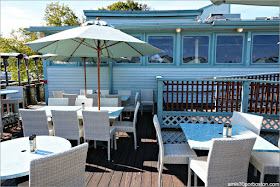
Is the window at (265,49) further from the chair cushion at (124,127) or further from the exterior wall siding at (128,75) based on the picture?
the chair cushion at (124,127)

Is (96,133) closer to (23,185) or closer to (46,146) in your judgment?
(46,146)

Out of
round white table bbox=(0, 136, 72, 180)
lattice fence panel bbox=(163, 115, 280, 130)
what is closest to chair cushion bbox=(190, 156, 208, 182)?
round white table bbox=(0, 136, 72, 180)

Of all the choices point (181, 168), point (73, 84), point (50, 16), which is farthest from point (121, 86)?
point (50, 16)

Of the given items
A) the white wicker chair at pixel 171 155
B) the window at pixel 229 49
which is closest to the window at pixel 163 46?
the window at pixel 229 49

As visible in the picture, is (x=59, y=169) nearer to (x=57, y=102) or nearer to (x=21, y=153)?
(x=21, y=153)

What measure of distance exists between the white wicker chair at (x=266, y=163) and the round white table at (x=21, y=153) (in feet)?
7.69

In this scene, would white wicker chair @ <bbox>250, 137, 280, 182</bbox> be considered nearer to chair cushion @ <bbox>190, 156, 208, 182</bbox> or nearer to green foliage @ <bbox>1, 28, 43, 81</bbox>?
chair cushion @ <bbox>190, 156, 208, 182</bbox>

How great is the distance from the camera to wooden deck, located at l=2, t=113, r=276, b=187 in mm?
2697

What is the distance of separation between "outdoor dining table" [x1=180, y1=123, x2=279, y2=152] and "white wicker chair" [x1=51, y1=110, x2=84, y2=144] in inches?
74.0

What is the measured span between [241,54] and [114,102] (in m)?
5.39

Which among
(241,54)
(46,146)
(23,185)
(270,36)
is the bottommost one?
(23,185)

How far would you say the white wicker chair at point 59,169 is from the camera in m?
1.37

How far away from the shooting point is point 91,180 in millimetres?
2725

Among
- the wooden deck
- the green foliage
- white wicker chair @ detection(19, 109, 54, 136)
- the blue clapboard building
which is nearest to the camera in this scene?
the wooden deck
